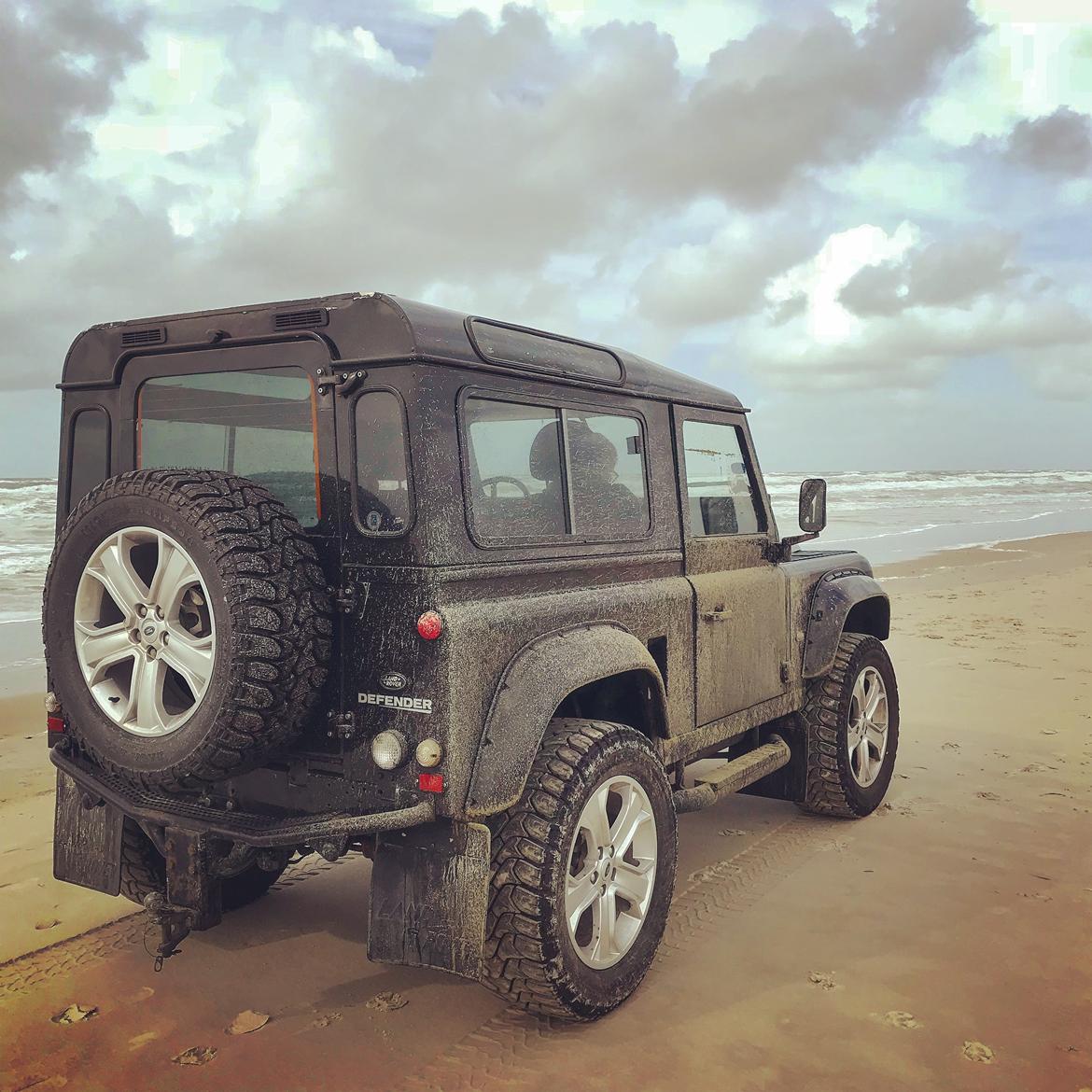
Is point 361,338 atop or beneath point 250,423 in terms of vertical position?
atop

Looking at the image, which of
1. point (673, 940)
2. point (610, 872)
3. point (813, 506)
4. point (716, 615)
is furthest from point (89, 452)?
point (813, 506)

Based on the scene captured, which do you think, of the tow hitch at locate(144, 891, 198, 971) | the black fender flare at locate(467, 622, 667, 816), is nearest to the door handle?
the black fender flare at locate(467, 622, 667, 816)

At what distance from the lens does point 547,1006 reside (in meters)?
3.18

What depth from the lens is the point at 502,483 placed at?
3387mm

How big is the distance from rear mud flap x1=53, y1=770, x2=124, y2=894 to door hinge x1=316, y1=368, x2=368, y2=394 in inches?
61.8

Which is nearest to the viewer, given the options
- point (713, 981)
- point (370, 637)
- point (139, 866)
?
point (370, 637)

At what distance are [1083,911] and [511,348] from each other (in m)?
3.10

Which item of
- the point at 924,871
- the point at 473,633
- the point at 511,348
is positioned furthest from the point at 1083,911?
the point at 511,348

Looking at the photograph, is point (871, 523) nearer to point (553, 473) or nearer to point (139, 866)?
point (553, 473)

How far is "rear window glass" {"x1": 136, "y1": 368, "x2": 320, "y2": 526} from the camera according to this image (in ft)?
10.7

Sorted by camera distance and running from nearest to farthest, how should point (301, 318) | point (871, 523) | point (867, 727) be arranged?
1. point (301, 318)
2. point (867, 727)
3. point (871, 523)

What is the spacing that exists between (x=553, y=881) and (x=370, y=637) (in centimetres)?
89

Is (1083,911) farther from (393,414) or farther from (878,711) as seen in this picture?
(393,414)

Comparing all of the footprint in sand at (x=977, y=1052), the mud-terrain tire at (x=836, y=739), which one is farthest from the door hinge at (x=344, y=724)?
the mud-terrain tire at (x=836, y=739)
